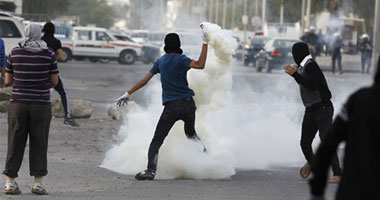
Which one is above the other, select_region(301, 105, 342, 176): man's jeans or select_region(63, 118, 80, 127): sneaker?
select_region(301, 105, 342, 176): man's jeans

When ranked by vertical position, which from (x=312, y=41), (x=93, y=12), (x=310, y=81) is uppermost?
(x=310, y=81)

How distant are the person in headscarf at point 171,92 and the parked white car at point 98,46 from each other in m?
33.5

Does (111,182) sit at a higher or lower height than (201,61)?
lower

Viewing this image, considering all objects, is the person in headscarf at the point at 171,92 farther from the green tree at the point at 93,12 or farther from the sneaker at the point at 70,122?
the green tree at the point at 93,12

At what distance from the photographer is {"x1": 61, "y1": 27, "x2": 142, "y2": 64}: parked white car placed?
41.7 metres

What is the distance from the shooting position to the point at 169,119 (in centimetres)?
846

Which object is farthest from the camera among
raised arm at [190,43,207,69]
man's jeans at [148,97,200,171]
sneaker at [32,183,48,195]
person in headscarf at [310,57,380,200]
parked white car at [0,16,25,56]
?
parked white car at [0,16,25,56]

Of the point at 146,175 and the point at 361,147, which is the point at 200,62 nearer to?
the point at 146,175

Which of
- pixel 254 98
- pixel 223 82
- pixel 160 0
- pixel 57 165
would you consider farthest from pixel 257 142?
pixel 160 0

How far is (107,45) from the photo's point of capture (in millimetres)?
42312

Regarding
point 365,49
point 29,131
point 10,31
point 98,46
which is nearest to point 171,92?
point 29,131

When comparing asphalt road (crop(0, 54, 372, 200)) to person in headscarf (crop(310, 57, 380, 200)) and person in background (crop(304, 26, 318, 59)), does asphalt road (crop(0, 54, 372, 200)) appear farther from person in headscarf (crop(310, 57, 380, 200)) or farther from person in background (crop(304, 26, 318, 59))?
person in background (crop(304, 26, 318, 59))

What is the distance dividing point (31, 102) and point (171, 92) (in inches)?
64.4

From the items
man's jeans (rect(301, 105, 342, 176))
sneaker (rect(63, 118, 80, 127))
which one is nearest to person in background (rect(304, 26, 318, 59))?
sneaker (rect(63, 118, 80, 127))
